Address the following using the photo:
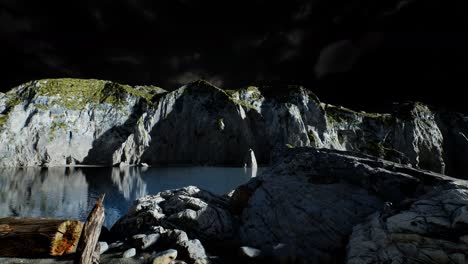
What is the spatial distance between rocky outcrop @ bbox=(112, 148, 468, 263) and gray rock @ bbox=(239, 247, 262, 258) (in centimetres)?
15

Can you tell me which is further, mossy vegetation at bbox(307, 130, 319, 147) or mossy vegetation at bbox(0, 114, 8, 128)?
mossy vegetation at bbox(307, 130, 319, 147)

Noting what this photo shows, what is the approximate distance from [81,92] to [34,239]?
15116 centimetres

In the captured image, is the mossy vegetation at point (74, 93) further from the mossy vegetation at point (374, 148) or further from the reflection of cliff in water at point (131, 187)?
the mossy vegetation at point (374, 148)

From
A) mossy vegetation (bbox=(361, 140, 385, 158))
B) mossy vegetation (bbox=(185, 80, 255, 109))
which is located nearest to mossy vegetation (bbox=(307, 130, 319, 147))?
mossy vegetation (bbox=(361, 140, 385, 158))

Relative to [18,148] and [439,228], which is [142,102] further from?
[439,228]

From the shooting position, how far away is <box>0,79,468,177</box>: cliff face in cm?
11756

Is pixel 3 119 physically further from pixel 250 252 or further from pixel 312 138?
pixel 312 138

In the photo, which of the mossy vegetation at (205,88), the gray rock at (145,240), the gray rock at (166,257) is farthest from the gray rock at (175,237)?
the mossy vegetation at (205,88)

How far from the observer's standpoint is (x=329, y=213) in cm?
1338

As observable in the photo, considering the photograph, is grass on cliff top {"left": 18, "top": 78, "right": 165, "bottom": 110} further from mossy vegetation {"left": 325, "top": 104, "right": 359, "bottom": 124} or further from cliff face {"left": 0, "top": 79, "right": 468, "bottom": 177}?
mossy vegetation {"left": 325, "top": 104, "right": 359, "bottom": 124}

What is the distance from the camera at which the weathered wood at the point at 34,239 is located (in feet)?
37.3

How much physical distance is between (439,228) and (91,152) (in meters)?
136

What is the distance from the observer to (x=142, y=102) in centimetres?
14025

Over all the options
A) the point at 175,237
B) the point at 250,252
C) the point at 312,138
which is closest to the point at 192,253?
the point at 175,237
